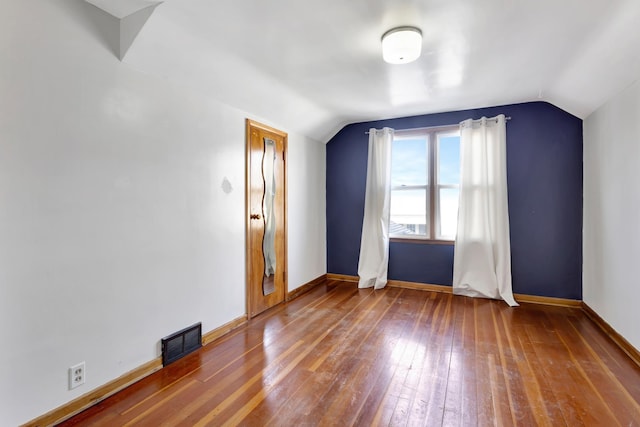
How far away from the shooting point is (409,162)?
4.48 m

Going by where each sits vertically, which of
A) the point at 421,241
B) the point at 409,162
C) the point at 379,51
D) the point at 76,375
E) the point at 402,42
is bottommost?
the point at 76,375

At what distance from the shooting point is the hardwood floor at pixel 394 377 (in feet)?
5.77

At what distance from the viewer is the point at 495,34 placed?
7.21 feet

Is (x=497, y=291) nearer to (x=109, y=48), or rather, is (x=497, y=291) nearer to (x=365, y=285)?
(x=365, y=285)

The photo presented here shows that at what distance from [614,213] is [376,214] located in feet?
8.26

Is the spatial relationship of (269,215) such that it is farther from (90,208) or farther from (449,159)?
(449,159)

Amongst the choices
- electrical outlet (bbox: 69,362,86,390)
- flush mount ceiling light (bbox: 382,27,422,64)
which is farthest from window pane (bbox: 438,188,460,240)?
electrical outlet (bbox: 69,362,86,390)

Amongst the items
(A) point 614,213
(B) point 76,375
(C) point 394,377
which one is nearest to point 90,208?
(B) point 76,375

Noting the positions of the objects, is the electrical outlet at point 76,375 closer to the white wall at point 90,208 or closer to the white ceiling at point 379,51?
the white wall at point 90,208

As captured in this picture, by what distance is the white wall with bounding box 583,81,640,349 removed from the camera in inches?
96.3

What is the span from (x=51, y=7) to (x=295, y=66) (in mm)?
1629

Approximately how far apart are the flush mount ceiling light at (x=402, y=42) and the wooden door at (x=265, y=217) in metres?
1.62

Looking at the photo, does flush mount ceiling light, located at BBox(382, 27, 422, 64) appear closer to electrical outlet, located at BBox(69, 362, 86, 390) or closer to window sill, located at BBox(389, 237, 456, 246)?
window sill, located at BBox(389, 237, 456, 246)

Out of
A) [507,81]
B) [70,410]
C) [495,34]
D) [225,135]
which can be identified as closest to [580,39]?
[495,34]
